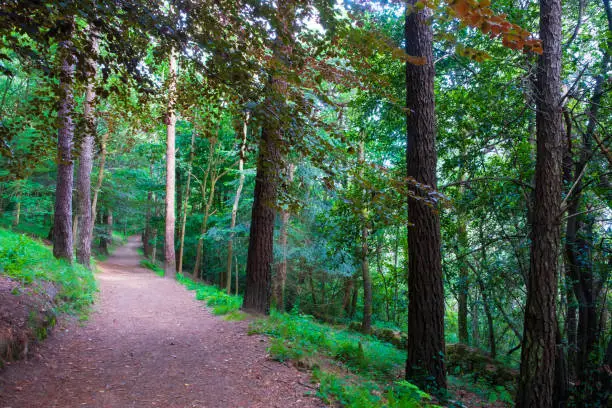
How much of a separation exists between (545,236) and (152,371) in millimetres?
5448

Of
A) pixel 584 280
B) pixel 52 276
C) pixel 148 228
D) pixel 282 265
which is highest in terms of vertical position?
pixel 148 228

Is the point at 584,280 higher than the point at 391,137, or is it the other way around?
the point at 391,137

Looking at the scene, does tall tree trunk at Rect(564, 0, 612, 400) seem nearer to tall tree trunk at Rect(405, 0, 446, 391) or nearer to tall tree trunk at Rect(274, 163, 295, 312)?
tall tree trunk at Rect(405, 0, 446, 391)

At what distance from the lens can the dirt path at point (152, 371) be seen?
12.2 feet

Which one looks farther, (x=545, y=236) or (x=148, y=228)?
(x=148, y=228)

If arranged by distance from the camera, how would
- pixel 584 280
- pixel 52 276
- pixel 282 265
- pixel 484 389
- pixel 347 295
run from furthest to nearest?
pixel 347 295 → pixel 282 265 → pixel 484 389 → pixel 52 276 → pixel 584 280

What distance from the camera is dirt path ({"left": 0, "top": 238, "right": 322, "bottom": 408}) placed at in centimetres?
371

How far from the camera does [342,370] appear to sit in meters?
5.39

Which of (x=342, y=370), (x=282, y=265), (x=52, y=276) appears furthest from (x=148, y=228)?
(x=342, y=370)

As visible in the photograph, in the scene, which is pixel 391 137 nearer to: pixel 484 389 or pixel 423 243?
pixel 423 243

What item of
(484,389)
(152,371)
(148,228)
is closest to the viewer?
(152,371)

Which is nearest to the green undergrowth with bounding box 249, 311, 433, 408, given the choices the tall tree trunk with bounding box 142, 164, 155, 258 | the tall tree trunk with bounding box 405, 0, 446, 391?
the tall tree trunk with bounding box 405, 0, 446, 391

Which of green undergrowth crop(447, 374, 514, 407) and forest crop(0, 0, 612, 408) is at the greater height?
forest crop(0, 0, 612, 408)

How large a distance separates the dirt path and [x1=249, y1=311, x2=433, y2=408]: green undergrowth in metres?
0.23
